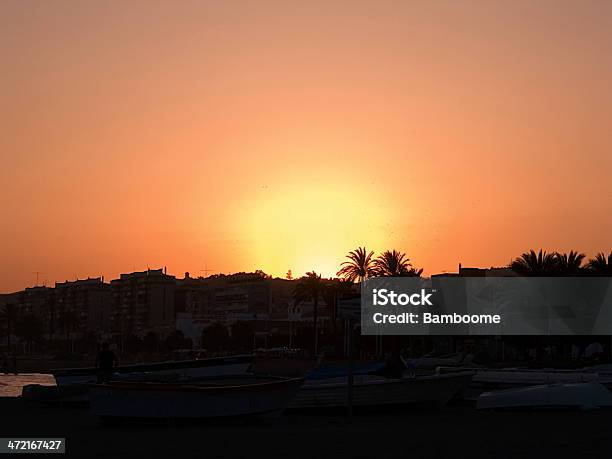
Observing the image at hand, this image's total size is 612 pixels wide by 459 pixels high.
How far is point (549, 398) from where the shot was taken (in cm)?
2853

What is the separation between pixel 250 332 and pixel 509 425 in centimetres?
14423

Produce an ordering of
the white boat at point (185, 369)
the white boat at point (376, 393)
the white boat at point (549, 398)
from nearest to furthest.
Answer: the white boat at point (376, 393)
the white boat at point (549, 398)
the white boat at point (185, 369)

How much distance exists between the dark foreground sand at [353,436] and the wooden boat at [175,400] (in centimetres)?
35

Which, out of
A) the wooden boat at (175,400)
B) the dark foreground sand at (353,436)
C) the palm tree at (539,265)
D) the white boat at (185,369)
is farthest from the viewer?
the palm tree at (539,265)

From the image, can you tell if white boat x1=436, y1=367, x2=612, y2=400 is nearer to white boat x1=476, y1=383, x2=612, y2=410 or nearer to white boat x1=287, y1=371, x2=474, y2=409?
white boat x1=476, y1=383, x2=612, y2=410

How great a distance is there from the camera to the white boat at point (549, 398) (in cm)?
2855

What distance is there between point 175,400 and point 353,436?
4.81 m

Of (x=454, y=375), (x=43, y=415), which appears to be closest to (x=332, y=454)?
(x=454, y=375)

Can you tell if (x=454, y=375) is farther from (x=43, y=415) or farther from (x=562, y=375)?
(x=43, y=415)

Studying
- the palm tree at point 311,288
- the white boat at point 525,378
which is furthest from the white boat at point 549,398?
the palm tree at point 311,288

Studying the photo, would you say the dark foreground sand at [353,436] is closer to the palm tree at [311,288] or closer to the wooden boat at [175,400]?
the wooden boat at [175,400]

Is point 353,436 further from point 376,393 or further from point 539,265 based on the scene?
point 539,265

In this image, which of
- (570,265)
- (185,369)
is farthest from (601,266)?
(185,369)

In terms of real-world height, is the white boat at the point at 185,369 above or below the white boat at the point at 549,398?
above
